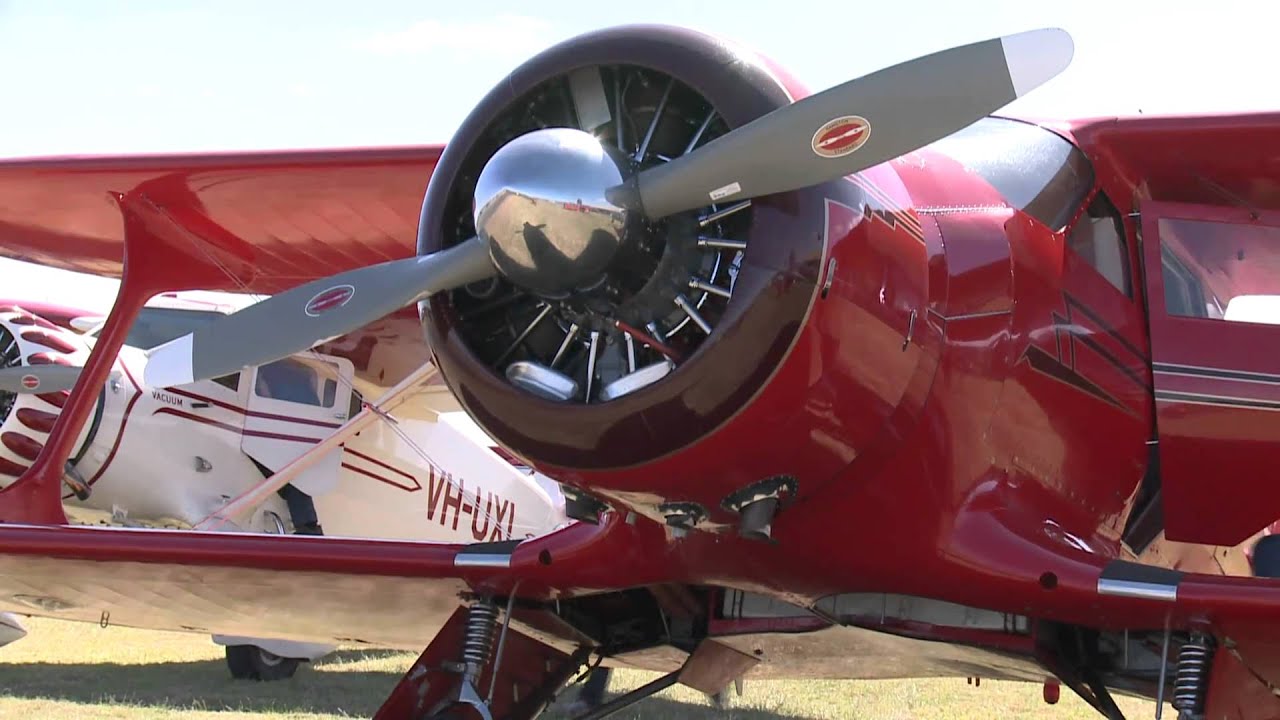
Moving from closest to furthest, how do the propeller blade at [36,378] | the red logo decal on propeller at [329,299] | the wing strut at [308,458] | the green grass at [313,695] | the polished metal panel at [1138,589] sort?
the red logo decal on propeller at [329,299] < the polished metal panel at [1138,589] < the green grass at [313,695] < the propeller blade at [36,378] < the wing strut at [308,458]

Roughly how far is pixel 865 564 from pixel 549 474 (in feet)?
3.42

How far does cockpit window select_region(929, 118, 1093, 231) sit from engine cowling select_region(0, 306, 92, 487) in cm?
806

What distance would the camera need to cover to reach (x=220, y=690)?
33.5 ft

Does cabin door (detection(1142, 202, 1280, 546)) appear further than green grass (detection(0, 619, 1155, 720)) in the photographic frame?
No

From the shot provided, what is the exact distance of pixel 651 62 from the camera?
3.56m

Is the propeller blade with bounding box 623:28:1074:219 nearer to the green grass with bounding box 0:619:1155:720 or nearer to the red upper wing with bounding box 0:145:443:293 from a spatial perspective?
the red upper wing with bounding box 0:145:443:293

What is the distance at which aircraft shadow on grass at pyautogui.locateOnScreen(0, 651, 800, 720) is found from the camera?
29.8 ft

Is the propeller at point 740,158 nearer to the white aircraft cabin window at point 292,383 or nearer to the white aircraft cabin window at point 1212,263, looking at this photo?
the white aircraft cabin window at point 1212,263

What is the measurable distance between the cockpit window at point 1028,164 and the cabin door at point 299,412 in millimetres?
7948

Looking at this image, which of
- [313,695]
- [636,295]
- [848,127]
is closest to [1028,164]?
[848,127]

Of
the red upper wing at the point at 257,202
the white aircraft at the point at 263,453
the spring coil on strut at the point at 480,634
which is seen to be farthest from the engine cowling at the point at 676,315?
the white aircraft at the point at 263,453

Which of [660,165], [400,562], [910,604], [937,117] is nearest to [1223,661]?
[910,604]

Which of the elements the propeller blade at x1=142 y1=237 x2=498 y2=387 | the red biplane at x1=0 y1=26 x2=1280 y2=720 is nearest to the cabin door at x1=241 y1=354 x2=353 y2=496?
the red biplane at x1=0 y1=26 x2=1280 y2=720

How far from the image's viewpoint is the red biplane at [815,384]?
11.1 feet
